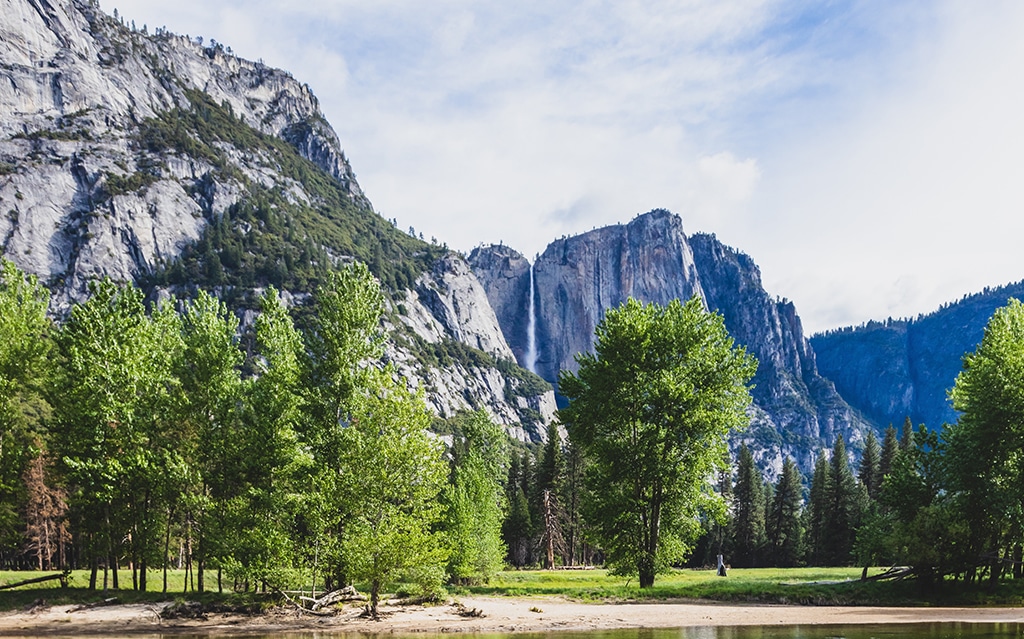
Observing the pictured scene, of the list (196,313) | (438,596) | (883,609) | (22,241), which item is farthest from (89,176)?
(883,609)

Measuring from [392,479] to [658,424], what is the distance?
1401 cm

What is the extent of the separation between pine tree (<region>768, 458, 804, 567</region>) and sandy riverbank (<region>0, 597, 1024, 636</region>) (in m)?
70.7

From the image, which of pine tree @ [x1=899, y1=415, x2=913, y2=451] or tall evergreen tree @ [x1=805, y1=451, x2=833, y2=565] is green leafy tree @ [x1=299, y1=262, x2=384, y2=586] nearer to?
tall evergreen tree @ [x1=805, y1=451, x2=833, y2=565]

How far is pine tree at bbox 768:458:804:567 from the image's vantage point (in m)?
89.9

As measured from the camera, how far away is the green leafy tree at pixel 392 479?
24812mm

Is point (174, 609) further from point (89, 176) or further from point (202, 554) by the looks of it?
point (89, 176)

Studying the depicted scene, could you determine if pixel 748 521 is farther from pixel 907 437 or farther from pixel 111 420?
pixel 111 420

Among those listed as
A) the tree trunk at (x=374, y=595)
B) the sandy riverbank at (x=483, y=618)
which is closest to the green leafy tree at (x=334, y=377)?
the tree trunk at (x=374, y=595)

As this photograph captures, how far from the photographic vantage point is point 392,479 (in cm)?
2528

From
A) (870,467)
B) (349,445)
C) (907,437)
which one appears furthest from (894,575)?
(870,467)

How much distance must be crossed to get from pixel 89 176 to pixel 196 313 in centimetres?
20100

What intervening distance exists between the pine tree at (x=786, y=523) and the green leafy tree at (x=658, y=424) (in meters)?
66.6

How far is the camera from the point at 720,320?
34.1 m

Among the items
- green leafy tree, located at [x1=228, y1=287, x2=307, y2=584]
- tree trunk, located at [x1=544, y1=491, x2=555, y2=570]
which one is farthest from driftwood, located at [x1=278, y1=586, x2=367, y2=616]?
tree trunk, located at [x1=544, y1=491, x2=555, y2=570]
